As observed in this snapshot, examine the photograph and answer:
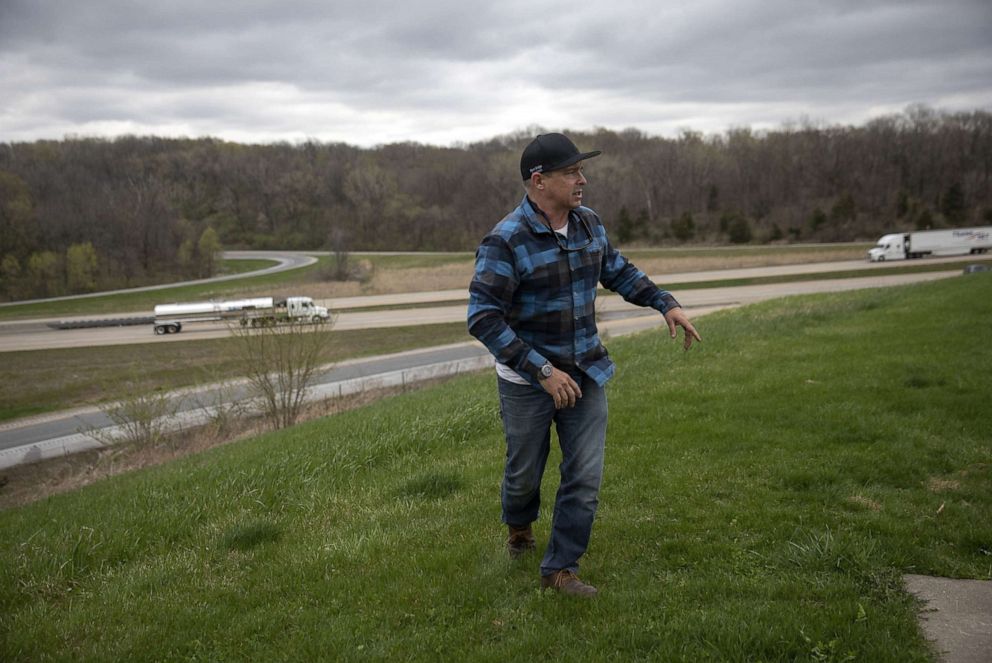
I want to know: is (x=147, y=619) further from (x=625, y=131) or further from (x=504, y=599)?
(x=625, y=131)

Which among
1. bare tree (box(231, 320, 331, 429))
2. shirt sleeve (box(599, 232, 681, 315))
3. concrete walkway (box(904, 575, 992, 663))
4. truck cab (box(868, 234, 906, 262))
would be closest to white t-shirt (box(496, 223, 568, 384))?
shirt sleeve (box(599, 232, 681, 315))

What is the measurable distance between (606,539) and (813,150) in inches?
4482

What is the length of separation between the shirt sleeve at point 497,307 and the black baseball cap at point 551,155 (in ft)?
1.45

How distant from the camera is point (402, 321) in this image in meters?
47.1

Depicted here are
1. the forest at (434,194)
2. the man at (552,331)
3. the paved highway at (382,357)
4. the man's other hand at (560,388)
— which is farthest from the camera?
the forest at (434,194)

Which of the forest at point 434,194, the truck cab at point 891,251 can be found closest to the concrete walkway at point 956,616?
the truck cab at point 891,251

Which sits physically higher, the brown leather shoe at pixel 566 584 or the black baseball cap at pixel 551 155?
the black baseball cap at pixel 551 155

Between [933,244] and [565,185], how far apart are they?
65421 millimetres

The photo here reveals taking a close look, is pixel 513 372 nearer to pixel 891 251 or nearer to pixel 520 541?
pixel 520 541

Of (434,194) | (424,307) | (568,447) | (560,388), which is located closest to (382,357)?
(424,307)

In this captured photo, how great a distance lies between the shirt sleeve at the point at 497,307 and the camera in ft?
12.6

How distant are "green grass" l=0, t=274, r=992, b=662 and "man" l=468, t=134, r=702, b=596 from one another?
50 cm

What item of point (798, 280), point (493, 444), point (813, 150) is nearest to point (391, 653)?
point (493, 444)

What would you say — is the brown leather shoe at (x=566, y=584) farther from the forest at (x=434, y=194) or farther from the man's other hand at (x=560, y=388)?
the forest at (x=434, y=194)
